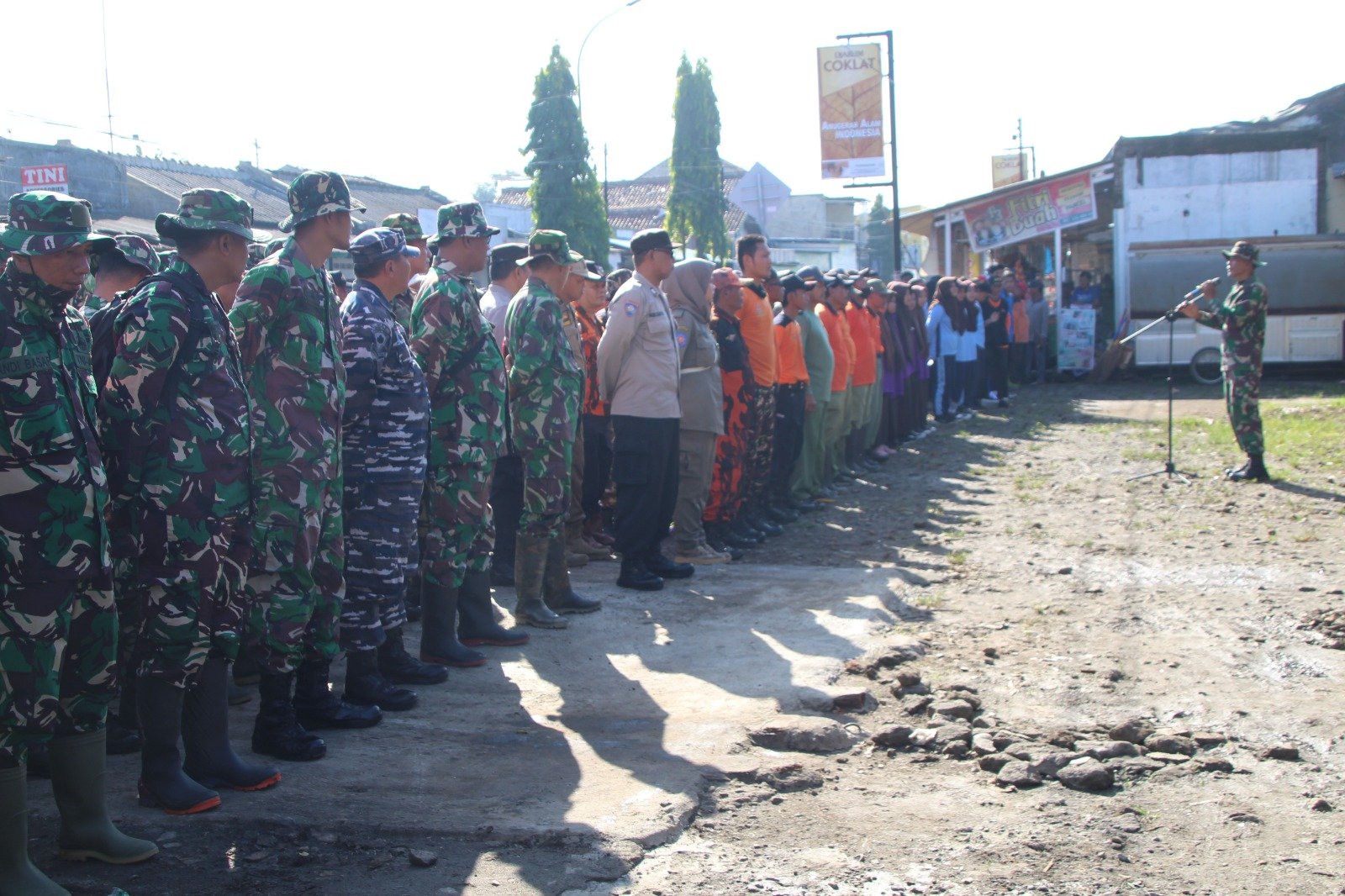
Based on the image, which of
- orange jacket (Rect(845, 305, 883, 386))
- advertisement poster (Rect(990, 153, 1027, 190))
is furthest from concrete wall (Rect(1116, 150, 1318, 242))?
advertisement poster (Rect(990, 153, 1027, 190))

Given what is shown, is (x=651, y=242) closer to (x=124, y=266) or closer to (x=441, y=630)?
(x=441, y=630)

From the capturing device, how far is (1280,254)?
68.3 ft

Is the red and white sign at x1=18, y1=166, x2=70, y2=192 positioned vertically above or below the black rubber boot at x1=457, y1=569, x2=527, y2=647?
above

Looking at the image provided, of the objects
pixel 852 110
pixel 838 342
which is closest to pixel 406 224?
pixel 838 342

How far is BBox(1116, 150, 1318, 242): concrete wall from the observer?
2366cm

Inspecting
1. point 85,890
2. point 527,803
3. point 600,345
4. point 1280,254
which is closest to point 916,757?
point 527,803

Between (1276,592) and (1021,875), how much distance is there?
443 cm

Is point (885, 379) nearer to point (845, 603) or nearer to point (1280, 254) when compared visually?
point (845, 603)

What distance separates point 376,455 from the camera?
4.68 m

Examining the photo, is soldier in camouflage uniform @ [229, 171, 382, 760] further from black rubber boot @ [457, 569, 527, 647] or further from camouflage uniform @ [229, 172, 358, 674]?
black rubber boot @ [457, 569, 527, 647]

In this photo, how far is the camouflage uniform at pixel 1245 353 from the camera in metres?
11.0

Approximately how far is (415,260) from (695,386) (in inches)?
110

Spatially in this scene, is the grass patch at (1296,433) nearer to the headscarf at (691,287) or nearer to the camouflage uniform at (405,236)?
the headscarf at (691,287)

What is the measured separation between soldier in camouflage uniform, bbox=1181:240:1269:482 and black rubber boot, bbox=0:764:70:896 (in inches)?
406
